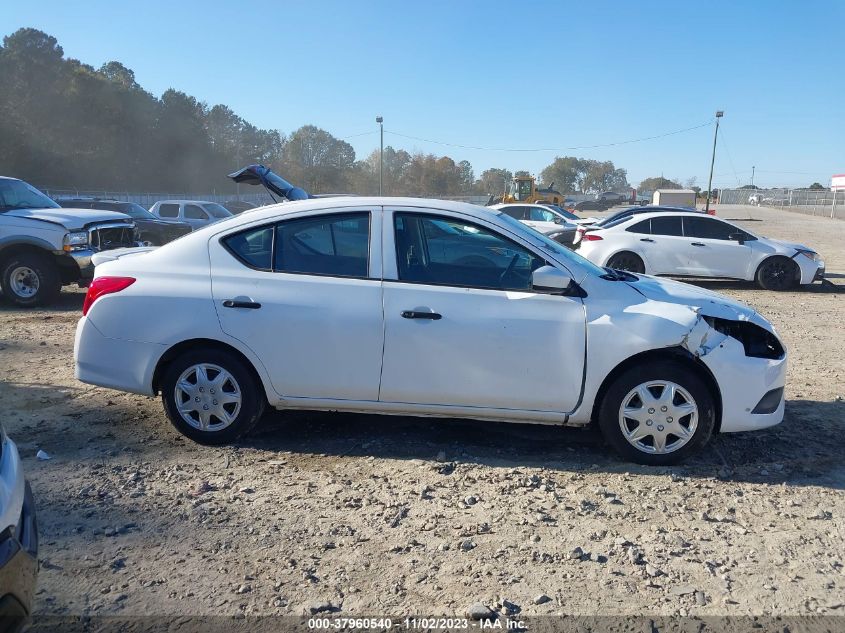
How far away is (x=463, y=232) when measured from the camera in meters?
4.73

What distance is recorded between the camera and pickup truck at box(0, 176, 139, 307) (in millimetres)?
9914

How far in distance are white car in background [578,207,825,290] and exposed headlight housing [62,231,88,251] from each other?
865cm

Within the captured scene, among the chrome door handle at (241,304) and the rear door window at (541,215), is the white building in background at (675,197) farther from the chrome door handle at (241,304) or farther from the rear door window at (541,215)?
the chrome door handle at (241,304)

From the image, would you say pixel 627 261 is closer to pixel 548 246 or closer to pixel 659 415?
pixel 548 246

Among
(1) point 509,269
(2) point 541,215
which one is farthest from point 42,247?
(2) point 541,215

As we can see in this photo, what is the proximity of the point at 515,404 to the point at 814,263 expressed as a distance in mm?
11239

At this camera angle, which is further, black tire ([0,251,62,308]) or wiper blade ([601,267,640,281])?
black tire ([0,251,62,308])

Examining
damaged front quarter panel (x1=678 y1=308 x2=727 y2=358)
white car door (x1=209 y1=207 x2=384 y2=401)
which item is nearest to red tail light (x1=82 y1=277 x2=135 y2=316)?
white car door (x1=209 y1=207 x2=384 y2=401)

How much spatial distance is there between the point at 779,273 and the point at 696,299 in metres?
9.97

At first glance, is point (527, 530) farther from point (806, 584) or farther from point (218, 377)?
point (218, 377)

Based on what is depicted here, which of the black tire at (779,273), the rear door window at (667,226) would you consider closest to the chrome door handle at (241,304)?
the rear door window at (667,226)

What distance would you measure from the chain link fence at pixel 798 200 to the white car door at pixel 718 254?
42.4m

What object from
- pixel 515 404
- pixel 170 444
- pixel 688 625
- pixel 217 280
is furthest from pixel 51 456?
pixel 688 625

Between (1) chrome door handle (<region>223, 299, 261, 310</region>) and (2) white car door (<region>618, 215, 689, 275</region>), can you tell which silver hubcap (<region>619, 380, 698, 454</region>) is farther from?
(2) white car door (<region>618, 215, 689, 275</region>)
